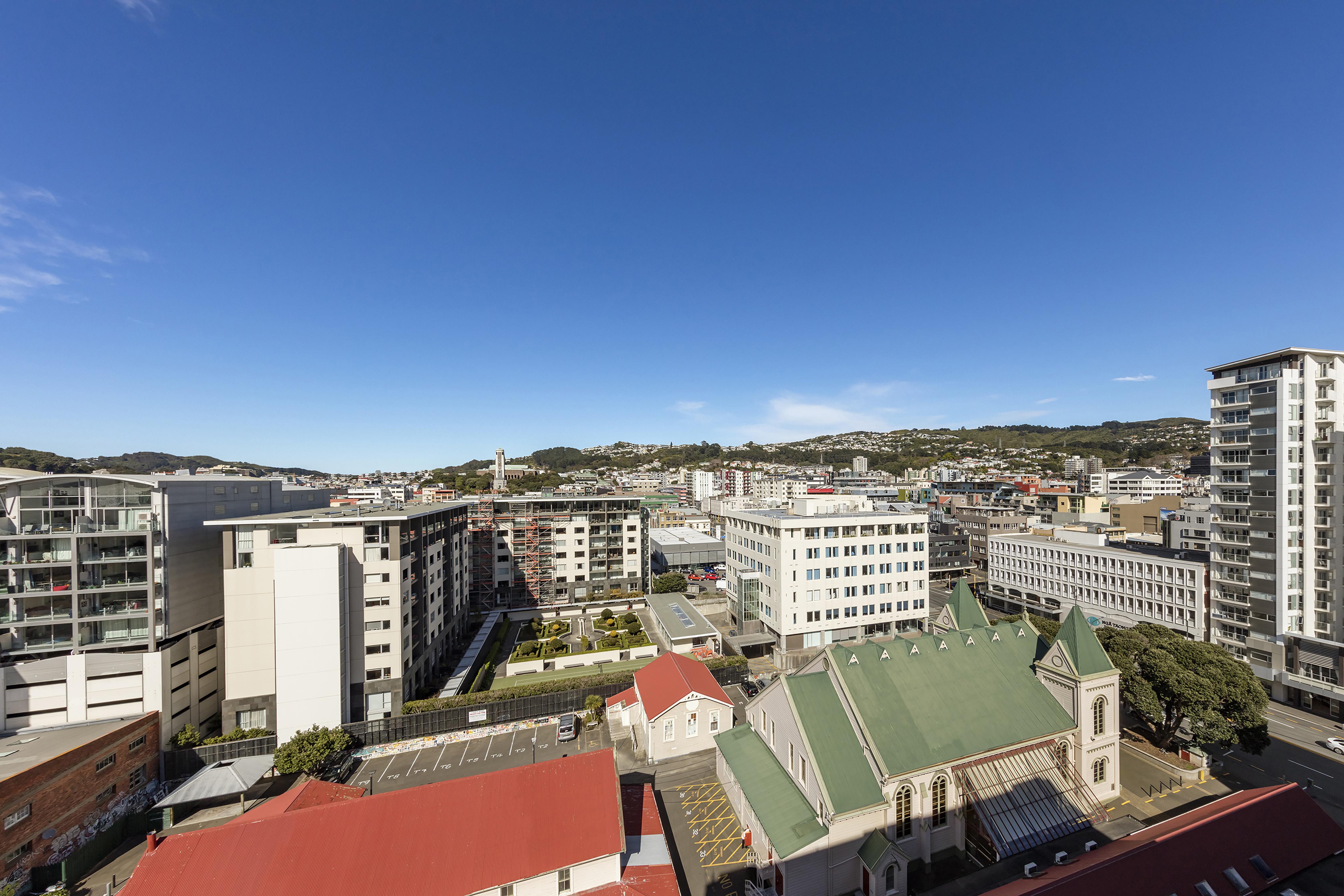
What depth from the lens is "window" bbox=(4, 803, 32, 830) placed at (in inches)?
1008

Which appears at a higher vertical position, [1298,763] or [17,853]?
[17,853]

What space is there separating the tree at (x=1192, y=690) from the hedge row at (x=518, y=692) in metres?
31.9

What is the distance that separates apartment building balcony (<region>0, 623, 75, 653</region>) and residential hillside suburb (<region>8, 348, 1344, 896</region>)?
9.3 inches

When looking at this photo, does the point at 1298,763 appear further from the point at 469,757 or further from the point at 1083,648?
the point at 469,757

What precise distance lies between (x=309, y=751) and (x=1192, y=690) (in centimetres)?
5866

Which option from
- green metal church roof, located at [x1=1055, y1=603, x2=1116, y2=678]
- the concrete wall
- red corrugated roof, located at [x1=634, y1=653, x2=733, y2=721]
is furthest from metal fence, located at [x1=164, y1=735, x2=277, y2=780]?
green metal church roof, located at [x1=1055, y1=603, x2=1116, y2=678]

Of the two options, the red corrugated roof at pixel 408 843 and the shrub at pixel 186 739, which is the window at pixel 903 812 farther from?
the shrub at pixel 186 739

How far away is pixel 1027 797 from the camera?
27.8m

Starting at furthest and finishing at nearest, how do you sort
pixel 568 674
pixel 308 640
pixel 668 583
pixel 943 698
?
pixel 668 583
pixel 568 674
pixel 308 640
pixel 943 698

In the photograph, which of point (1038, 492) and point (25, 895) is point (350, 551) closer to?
point (25, 895)

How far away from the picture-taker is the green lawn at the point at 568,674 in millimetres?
46656

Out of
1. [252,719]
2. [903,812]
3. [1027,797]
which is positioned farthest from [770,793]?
[252,719]

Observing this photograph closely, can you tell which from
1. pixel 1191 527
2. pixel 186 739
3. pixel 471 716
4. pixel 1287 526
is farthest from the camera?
pixel 1191 527

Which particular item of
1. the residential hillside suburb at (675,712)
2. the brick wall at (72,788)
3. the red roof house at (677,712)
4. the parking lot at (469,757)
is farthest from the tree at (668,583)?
the brick wall at (72,788)
